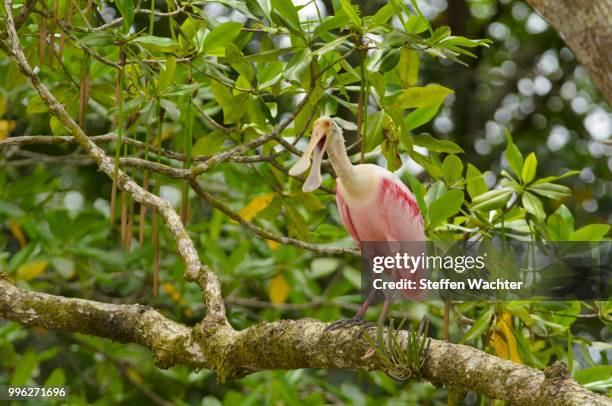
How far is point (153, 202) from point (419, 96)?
0.96 meters

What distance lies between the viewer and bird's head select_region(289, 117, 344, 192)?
304cm

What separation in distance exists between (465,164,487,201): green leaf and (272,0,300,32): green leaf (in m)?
0.96

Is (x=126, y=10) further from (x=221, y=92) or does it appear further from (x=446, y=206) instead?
(x=446, y=206)

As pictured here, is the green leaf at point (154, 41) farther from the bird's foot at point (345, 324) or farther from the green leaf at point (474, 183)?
the green leaf at point (474, 183)

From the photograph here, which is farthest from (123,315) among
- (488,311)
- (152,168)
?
(488,311)

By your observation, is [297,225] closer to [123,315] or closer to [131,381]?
[123,315]

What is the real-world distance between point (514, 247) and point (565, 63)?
4.58m

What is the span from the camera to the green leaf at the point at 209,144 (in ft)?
12.1

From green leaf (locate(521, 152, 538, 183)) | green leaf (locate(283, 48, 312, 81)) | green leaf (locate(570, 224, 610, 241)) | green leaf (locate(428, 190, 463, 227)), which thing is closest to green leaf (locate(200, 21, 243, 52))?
green leaf (locate(283, 48, 312, 81))

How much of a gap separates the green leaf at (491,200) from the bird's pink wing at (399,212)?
0.21 meters

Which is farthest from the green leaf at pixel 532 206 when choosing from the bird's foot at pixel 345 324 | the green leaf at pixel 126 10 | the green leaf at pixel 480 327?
the green leaf at pixel 126 10

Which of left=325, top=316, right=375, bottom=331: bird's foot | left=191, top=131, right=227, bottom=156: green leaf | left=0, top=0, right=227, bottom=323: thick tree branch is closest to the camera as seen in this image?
left=325, top=316, right=375, bottom=331: bird's foot

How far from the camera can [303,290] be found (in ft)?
18.0

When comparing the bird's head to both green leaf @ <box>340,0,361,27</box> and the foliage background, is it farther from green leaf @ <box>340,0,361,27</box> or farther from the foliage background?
green leaf @ <box>340,0,361,27</box>
